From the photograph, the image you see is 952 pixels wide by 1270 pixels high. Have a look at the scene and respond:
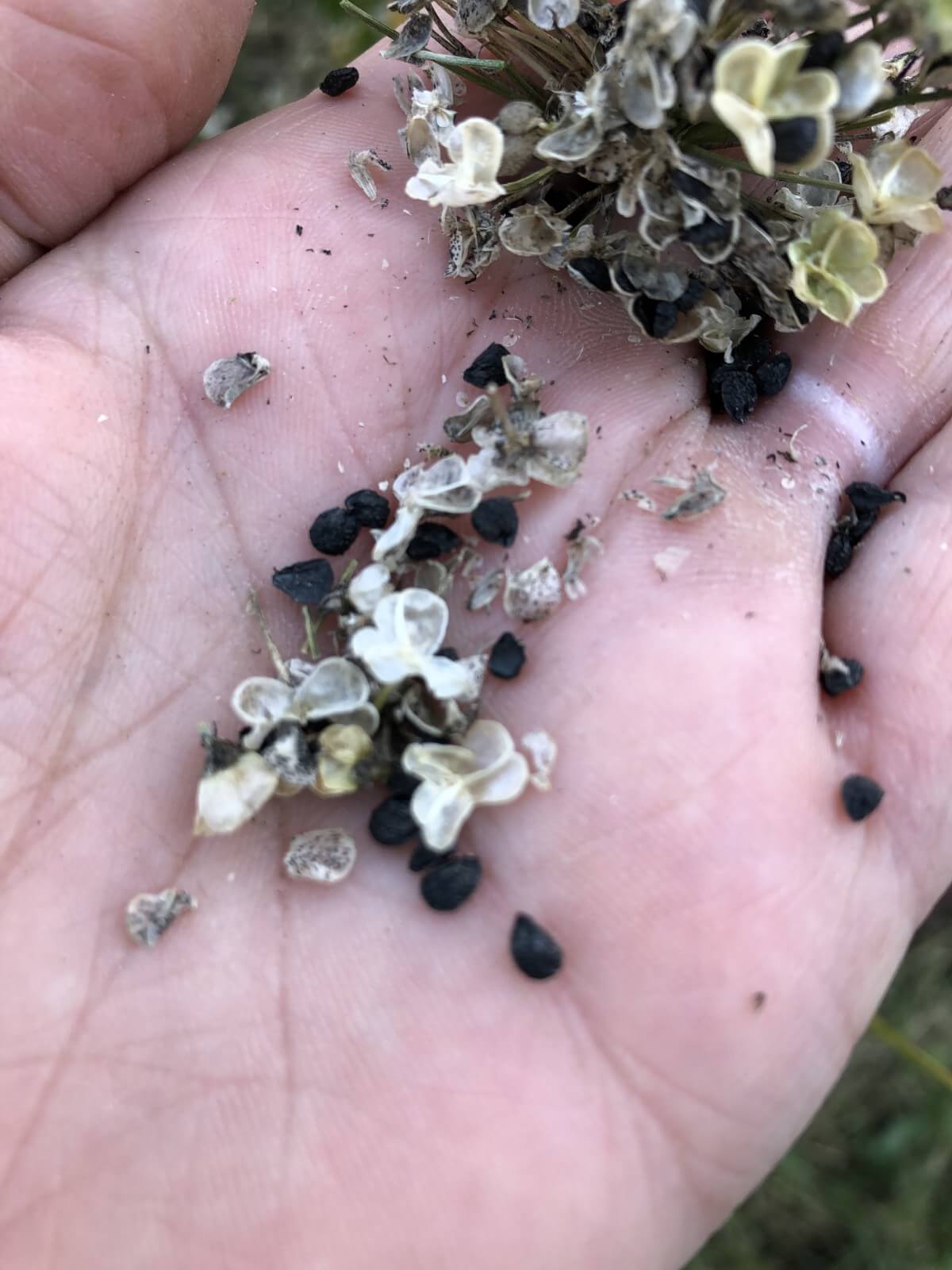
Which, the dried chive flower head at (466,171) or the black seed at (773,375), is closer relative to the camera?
the dried chive flower head at (466,171)

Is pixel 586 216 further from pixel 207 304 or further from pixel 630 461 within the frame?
pixel 207 304

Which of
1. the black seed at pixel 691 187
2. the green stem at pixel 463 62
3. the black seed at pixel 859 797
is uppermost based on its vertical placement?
the green stem at pixel 463 62

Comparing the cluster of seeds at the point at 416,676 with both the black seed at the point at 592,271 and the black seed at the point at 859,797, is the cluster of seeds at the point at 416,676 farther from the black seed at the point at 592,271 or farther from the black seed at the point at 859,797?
the black seed at the point at 859,797

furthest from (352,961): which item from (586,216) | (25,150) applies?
(25,150)

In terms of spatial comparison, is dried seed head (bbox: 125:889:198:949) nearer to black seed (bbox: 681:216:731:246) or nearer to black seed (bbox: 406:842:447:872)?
black seed (bbox: 406:842:447:872)

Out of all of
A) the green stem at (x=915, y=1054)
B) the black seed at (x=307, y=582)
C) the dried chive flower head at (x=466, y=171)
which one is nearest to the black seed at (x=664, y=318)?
the dried chive flower head at (x=466, y=171)

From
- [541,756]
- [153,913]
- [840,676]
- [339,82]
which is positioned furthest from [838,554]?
[339,82]

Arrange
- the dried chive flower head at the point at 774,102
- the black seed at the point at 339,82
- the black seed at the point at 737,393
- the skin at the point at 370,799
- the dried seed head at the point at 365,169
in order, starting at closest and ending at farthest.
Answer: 1. the dried chive flower head at the point at 774,102
2. the skin at the point at 370,799
3. the black seed at the point at 737,393
4. the dried seed head at the point at 365,169
5. the black seed at the point at 339,82
